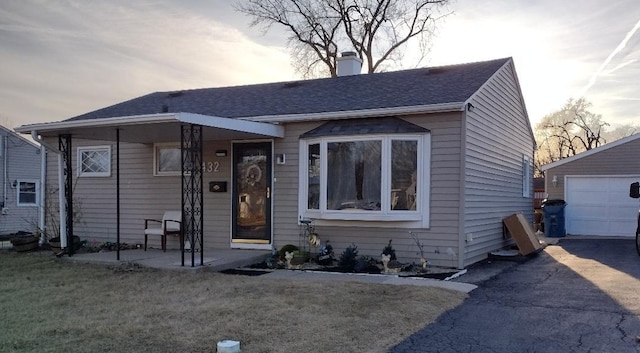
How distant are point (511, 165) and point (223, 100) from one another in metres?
7.17

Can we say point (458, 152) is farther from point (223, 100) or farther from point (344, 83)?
point (223, 100)

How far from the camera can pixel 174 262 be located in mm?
8680

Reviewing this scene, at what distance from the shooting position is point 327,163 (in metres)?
9.26

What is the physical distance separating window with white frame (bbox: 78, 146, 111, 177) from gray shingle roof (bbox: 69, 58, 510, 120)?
858mm

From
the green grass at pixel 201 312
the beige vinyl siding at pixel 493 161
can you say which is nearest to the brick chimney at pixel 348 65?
the beige vinyl siding at pixel 493 161

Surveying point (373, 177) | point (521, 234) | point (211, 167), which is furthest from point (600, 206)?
point (211, 167)

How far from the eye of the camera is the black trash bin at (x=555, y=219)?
1536 centimetres

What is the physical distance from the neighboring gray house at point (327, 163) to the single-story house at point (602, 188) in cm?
458

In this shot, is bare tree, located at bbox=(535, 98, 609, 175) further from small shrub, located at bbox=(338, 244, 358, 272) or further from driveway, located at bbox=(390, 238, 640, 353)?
small shrub, located at bbox=(338, 244, 358, 272)

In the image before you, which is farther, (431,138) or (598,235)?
(598,235)

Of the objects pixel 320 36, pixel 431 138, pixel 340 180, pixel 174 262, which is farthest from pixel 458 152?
pixel 320 36

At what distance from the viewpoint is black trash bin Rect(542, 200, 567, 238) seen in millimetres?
15359

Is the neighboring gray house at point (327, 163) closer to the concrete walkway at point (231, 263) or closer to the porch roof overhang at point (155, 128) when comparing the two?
the porch roof overhang at point (155, 128)

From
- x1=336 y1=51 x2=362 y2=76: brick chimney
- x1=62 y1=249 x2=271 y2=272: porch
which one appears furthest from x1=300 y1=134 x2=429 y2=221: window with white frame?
x1=336 y1=51 x2=362 y2=76: brick chimney
